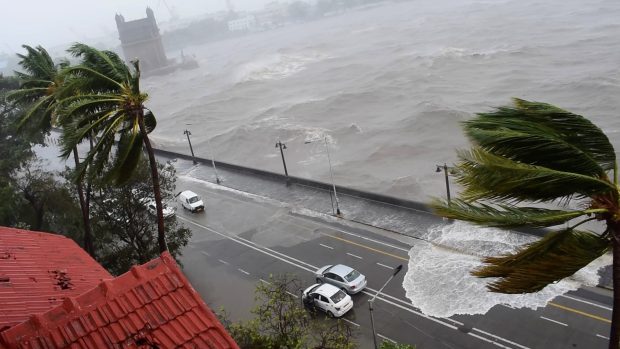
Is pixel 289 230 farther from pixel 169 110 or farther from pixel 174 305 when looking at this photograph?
pixel 169 110

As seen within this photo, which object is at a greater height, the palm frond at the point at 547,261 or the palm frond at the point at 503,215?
the palm frond at the point at 503,215

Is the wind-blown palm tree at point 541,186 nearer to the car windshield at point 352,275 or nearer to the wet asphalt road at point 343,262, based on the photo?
the wet asphalt road at point 343,262

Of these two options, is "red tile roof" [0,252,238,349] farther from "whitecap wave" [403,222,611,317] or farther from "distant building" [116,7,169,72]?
"distant building" [116,7,169,72]

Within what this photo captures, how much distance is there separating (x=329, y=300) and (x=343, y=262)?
5536 mm

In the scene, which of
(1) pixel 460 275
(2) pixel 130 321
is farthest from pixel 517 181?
(1) pixel 460 275

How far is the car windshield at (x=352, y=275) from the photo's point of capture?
81.7 feet

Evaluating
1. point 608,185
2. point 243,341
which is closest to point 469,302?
point 243,341

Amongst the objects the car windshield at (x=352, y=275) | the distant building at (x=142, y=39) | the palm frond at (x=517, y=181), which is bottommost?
the car windshield at (x=352, y=275)

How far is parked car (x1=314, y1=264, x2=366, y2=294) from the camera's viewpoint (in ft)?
81.1

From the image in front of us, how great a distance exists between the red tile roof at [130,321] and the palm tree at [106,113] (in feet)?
Answer: 24.2

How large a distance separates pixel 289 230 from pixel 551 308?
1668 cm

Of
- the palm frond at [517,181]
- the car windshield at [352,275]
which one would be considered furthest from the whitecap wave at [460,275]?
the palm frond at [517,181]

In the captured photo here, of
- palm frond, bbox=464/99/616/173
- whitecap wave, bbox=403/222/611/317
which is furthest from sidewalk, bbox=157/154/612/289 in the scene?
palm frond, bbox=464/99/616/173

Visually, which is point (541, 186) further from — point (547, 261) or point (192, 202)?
point (192, 202)
